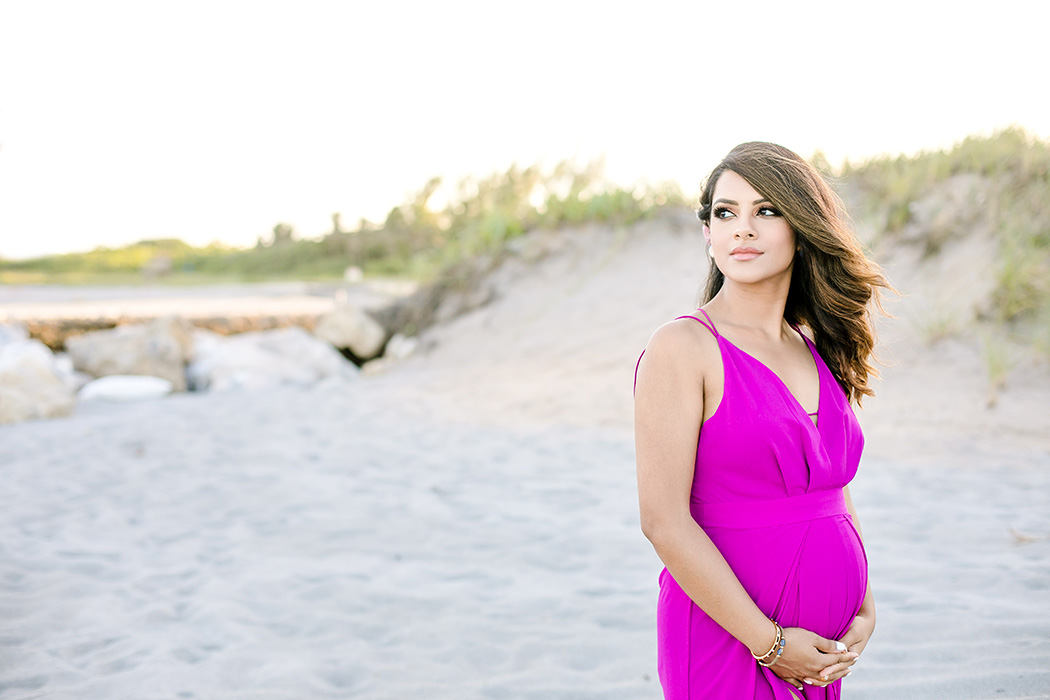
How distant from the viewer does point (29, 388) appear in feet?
22.2

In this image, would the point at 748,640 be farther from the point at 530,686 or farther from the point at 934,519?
the point at 934,519

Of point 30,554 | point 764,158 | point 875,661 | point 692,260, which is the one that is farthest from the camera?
Answer: point 692,260

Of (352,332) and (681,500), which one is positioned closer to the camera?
(681,500)

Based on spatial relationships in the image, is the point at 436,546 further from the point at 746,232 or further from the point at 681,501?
the point at 746,232

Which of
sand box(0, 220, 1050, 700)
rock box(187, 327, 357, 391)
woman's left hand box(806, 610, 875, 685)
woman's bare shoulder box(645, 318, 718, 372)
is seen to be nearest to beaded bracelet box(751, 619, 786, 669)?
woman's left hand box(806, 610, 875, 685)

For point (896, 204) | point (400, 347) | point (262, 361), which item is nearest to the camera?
point (896, 204)

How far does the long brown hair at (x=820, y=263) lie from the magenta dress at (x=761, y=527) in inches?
13.0

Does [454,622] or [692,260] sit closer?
[454,622]

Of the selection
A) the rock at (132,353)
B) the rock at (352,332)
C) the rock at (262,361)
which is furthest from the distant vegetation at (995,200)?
the rock at (132,353)

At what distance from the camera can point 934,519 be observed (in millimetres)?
3713

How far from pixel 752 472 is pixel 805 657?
394 mm

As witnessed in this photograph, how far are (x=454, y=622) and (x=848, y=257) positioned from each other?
2048 millimetres

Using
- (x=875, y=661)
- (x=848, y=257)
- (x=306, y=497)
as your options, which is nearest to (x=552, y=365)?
(x=306, y=497)

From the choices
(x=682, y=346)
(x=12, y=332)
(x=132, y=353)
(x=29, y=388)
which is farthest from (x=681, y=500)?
(x=12, y=332)
